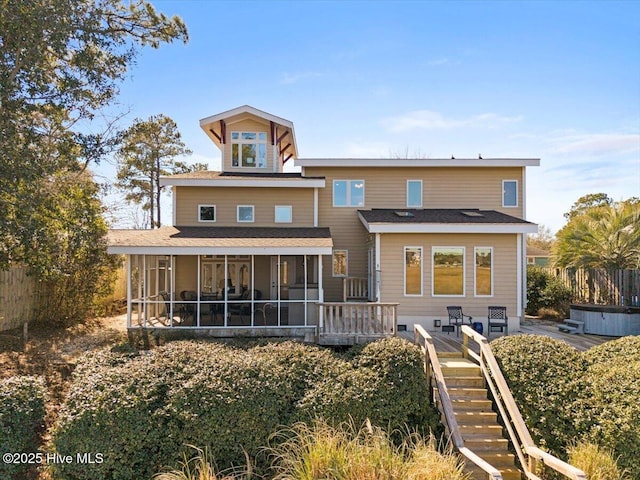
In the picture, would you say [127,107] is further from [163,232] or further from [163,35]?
[163,232]

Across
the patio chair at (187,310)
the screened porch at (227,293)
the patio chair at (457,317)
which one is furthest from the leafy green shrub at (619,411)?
the patio chair at (187,310)

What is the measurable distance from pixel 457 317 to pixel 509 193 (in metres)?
6.61

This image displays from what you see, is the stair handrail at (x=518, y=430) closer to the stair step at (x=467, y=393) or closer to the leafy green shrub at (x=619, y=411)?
the stair step at (x=467, y=393)

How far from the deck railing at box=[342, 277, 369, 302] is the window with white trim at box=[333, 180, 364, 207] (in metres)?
3.10

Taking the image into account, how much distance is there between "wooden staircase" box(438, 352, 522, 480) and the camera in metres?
6.60

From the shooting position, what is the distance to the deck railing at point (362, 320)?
32.7 feet

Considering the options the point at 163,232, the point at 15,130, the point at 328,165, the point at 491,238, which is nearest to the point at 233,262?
the point at 163,232

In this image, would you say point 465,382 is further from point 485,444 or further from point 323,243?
point 323,243

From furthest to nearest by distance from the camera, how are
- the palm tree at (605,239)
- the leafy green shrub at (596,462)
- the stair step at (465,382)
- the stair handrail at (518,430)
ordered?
the palm tree at (605,239) → the stair step at (465,382) → the leafy green shrub at (596,462) → the stair handrail at (518,430)

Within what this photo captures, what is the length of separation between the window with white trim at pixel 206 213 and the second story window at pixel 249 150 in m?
2.50

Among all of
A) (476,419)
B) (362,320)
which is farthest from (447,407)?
(362,320)

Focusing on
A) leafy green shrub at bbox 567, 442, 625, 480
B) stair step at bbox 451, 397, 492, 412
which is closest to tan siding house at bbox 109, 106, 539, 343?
stair step at bbox 451, 397, 492, 412

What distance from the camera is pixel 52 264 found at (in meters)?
12.1

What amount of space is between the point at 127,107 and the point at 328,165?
735 centimetres
